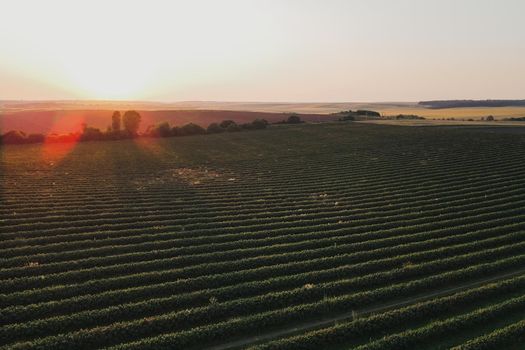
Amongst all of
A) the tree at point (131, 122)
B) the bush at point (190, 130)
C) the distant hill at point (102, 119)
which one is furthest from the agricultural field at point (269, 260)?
the distant hill at point (102, 119)

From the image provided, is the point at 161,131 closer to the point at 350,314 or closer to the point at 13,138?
the point at 13,138

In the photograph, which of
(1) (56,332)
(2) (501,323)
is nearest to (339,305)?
(2) (501,323)

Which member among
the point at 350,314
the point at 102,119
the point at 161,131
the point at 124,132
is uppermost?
the point at 102,119

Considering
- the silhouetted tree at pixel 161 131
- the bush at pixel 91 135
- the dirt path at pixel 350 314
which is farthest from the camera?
the silhouetted tree at pixel 161 131

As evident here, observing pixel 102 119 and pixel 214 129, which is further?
pixel 102 119

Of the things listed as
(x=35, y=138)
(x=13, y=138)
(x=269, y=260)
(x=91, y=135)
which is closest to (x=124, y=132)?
(x=91, y=135)

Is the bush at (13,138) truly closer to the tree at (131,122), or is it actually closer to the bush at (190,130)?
the tree at (131,122)
